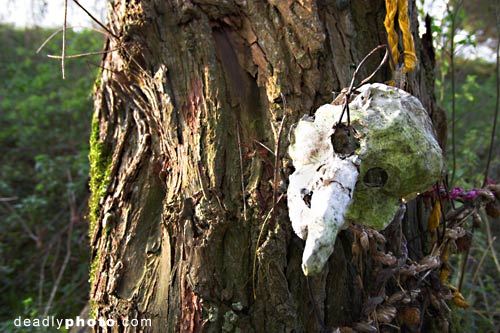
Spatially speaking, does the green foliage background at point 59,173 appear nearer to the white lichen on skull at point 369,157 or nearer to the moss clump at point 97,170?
the moss clump at point 97,170

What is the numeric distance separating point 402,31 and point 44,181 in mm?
4129

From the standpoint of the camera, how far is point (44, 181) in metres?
4.53

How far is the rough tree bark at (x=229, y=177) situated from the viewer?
1.49m

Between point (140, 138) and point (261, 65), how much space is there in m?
0.63

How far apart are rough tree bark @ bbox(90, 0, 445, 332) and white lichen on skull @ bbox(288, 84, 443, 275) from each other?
0.28 m

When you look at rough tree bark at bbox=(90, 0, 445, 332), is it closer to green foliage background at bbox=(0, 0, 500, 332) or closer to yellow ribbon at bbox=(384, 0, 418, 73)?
yellow ribbon at bbox=(384, 0, 418, 73)

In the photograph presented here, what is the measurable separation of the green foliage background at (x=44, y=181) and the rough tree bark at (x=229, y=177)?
160cm

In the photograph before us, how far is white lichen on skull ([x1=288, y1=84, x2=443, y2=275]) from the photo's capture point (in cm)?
107

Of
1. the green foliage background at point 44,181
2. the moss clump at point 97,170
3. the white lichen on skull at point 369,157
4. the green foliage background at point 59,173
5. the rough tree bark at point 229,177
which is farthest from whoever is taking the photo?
the green foliage background at point 44,181

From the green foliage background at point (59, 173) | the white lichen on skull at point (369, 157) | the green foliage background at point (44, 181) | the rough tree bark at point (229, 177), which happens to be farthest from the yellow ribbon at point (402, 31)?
the green foliage background at point (44, 181)

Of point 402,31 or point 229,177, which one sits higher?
point 402,31

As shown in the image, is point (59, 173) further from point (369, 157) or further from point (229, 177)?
point (369, 157)

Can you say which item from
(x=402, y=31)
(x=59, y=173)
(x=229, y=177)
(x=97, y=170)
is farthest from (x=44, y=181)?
(x=402, y=31)

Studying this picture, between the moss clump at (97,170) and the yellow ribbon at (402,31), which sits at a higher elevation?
the yellow ribbon at (402,31)
